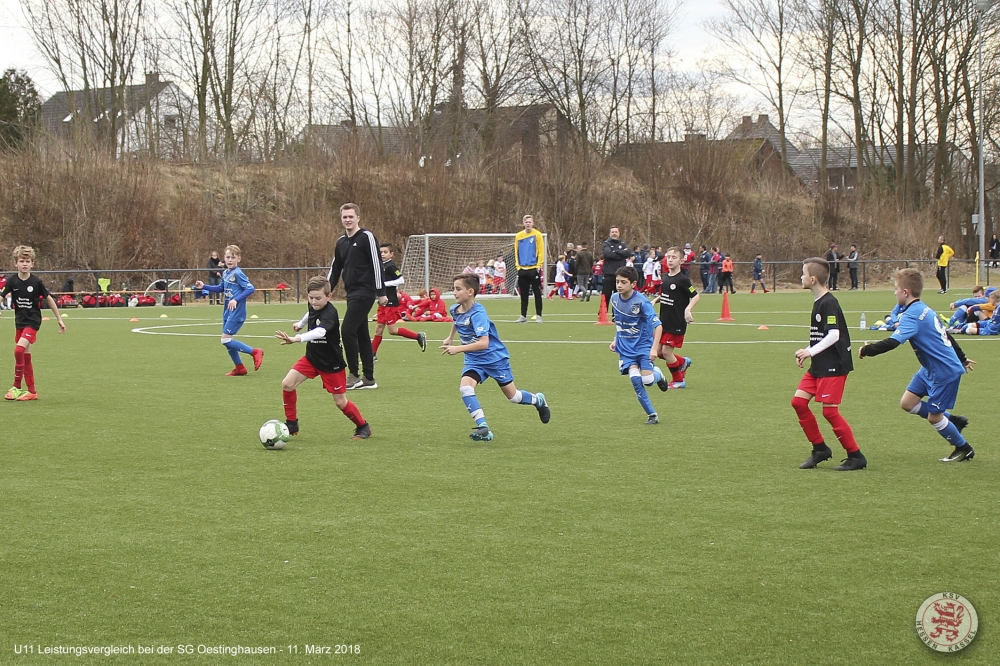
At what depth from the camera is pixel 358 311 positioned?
11891 millimetres

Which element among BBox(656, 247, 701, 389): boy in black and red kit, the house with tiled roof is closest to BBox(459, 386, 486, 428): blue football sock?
BBox(656, 247, 701, 389): boy in black and red kit

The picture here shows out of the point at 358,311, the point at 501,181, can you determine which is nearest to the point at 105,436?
the point at 358,311

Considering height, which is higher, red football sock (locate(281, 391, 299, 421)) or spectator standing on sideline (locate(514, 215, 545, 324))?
spectator standing on sideline (locate(514, 215, 545, 324))

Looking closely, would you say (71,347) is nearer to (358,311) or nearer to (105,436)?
(358,311)

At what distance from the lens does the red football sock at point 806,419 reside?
7.42m

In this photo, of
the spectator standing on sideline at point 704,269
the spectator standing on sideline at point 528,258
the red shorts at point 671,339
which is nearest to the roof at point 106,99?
the spectator standing on sideline at point 704,269

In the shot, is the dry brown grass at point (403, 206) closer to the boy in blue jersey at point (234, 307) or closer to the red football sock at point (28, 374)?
the boy in blue jersey at point (234, 307)

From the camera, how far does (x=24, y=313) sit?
1170cm

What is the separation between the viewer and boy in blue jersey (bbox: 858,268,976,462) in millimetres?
7516

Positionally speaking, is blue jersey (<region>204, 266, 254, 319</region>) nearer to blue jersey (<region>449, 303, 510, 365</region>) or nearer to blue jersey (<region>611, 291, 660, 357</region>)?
blue jersey (<region>449, 303, 510, 365</region>)

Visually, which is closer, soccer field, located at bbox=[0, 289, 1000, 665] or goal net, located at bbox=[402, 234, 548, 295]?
soccer field, located at bbox=[0, 289, 1000, 665]

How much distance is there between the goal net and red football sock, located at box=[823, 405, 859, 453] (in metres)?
32.5

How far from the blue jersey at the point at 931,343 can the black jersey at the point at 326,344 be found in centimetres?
429

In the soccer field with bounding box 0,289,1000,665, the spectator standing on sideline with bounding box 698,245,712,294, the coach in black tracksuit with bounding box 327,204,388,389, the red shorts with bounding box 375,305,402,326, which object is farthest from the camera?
the spectator standing on sideline with bounding box 698,245,712,294
